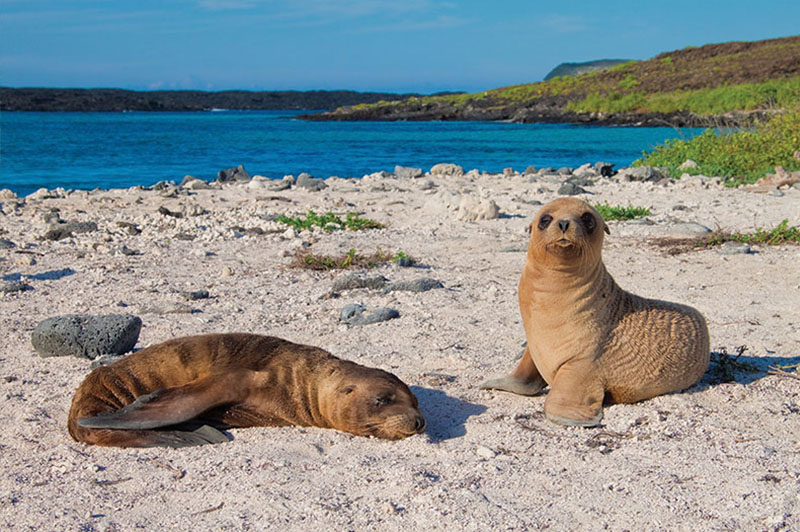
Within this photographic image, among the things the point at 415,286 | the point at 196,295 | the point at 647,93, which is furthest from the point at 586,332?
A: the point at 647,93

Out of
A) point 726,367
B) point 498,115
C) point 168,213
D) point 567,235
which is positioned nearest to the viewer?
point 567,235

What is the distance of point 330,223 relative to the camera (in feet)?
37.4

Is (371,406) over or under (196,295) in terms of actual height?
over

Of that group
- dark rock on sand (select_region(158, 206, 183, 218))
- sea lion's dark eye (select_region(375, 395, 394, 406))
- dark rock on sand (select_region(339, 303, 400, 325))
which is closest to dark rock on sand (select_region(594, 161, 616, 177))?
dark rock on sand (select_region(158, 206, 183, 218))

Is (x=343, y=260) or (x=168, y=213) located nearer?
(x=343, y=260)

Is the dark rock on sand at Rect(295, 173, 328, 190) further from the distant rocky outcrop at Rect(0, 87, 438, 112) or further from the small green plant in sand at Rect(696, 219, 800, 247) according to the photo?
the distant rocky outcrop at Rect(0, 87, 438, 112)

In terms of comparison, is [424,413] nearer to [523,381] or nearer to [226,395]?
[523,381]

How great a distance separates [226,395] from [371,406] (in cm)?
78

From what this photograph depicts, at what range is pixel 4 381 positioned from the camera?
5.41 metres

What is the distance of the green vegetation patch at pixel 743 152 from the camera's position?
15.7m

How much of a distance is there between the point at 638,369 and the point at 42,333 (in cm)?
406

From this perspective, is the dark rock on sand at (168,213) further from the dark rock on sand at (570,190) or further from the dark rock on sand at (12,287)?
the dark rock on sand at (570,190)

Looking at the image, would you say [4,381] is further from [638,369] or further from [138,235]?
[138,235]

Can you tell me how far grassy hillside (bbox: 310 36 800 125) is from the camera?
53125mm
